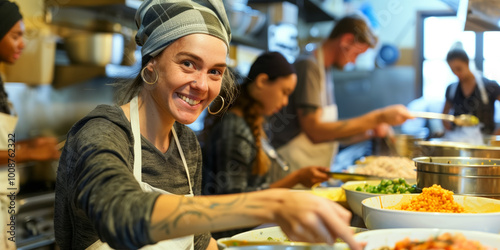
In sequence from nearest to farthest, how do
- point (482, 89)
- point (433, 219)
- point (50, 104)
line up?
point (433, 219), point (50, 104), point (482, 89)

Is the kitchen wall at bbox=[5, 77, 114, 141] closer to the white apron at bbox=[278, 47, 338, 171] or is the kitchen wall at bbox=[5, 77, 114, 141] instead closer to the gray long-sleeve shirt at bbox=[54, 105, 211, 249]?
the white apron at bbox=[278, 47, 338, 171]

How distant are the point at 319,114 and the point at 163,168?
2.00 metres

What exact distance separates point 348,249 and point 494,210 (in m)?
0.48

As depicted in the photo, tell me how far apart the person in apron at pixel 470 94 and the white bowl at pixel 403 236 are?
312 centimetres

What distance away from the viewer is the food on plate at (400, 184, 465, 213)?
101cm

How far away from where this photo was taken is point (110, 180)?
814 millimetres

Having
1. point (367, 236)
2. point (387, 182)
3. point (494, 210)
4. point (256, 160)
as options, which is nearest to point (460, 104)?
point (256, 160)

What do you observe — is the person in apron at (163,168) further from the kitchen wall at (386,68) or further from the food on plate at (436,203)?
the kitchen wall at (386,68)

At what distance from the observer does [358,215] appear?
141cm

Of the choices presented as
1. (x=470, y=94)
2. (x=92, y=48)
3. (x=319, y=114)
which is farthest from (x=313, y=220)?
(x=470, y=94)

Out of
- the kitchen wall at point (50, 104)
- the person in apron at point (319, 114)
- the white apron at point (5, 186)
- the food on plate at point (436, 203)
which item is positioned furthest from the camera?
the person in apron at point (319, 114)

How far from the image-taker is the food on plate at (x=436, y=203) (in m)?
1.01

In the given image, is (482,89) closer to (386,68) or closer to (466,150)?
(466,150)

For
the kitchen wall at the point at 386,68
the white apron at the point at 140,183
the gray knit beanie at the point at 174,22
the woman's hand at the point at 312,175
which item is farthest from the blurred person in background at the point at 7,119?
the kitchen wall at the point at 386,68
